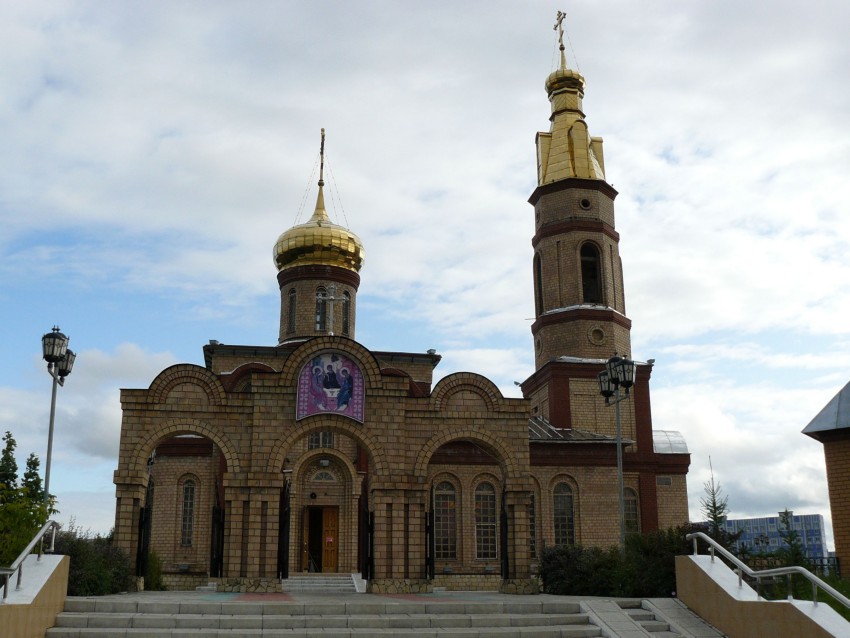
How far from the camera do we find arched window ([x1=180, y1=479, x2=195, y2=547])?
25.0 m

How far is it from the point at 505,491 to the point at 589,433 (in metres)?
9.75

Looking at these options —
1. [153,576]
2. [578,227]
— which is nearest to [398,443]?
[153,576]

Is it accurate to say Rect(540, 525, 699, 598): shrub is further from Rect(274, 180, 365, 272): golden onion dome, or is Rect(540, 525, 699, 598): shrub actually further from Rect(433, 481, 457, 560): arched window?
Rect(274, 180, 365, 272): golden onion dome

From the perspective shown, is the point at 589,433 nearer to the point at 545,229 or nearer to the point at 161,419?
the point at 545,229

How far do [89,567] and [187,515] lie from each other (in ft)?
37.3

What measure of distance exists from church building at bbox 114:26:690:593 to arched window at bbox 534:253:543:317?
0.09 metres

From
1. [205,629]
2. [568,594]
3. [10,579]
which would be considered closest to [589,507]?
[568,594]

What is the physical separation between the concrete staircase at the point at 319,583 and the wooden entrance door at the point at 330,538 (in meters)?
2.04

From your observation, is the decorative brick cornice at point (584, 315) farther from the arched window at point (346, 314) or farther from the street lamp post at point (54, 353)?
the street lamp post at point (54, 353)

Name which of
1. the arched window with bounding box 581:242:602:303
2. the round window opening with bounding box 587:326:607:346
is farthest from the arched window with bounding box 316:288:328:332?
the round window opening with bounding box 587:326:607:346

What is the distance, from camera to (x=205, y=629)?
446 inches

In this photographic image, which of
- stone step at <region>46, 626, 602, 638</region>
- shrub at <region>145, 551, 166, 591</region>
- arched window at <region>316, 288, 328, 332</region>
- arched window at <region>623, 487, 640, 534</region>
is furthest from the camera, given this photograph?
arched window at <region>316, 288, 328, 332</region>

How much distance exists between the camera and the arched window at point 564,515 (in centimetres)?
2630

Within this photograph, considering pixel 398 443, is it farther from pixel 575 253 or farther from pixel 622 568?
pixel 575 253
